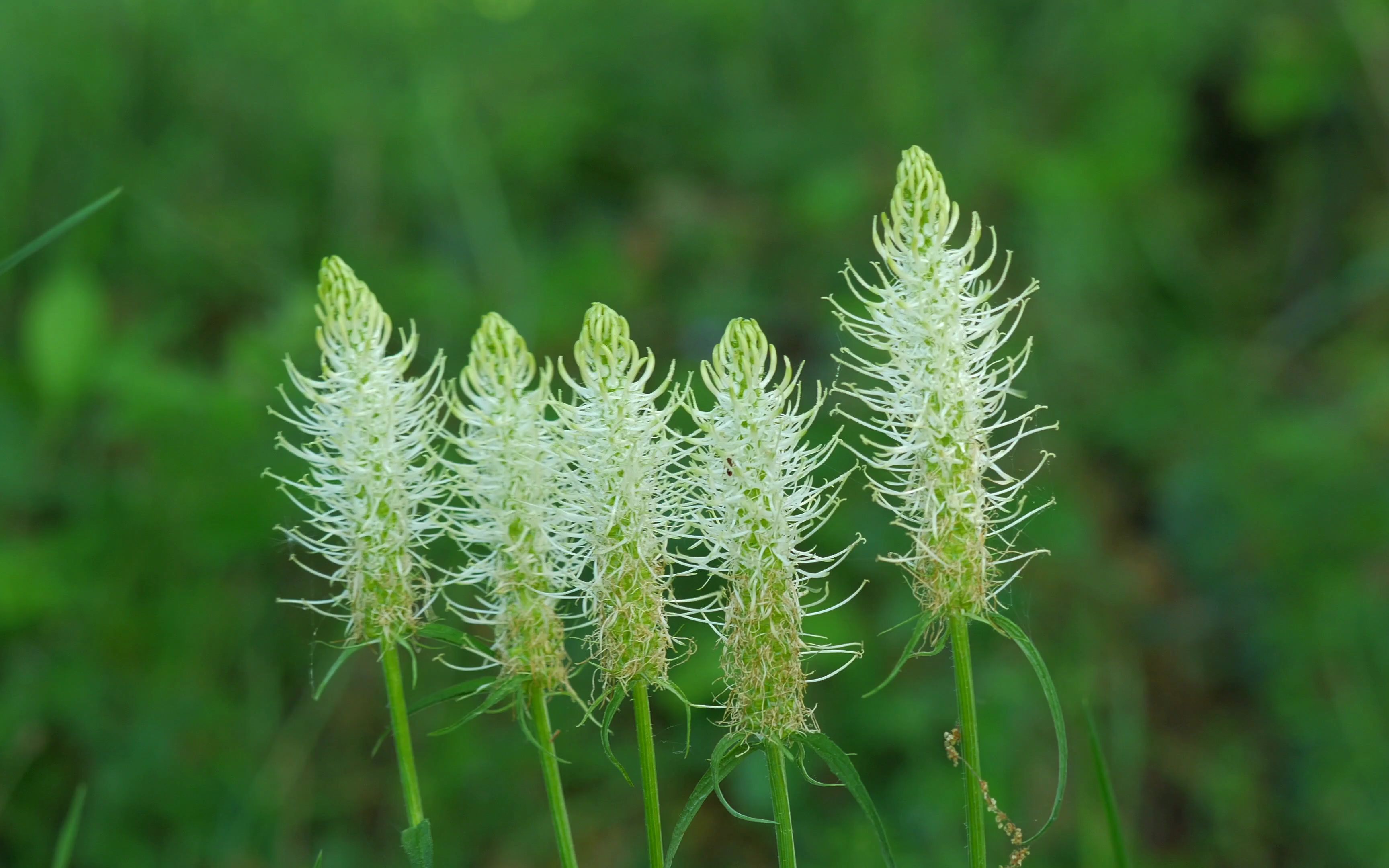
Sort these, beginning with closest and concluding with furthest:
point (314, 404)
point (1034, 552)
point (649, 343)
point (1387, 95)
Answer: point (1034, 552) → point (314, 404) → point (649, 343) → point (1387, 95)

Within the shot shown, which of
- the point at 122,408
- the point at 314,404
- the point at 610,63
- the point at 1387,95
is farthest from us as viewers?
the point at 610,63

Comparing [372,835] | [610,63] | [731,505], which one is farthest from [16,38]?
[731,505]

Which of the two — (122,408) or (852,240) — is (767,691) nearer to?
(122,408)

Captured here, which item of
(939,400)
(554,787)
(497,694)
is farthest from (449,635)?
(939,400)

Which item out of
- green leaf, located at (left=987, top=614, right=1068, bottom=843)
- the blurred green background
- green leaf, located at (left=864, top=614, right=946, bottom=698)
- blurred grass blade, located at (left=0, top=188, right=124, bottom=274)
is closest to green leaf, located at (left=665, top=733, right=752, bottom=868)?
green leaf, located at (left=864, top=614, right=946, bottom=698)

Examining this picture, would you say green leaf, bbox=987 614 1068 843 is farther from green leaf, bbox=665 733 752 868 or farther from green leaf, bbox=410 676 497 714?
green leaf, bbox=410 676 497 714
